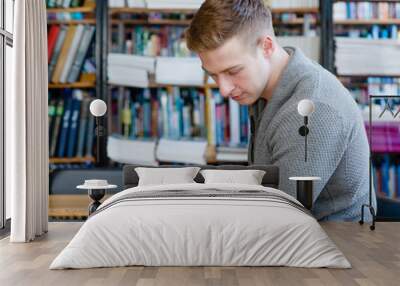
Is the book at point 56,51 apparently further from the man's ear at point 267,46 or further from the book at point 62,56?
the man's ear at point 267,46

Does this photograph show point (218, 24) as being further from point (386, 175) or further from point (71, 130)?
point (386, 175)

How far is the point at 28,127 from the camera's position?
450 cm

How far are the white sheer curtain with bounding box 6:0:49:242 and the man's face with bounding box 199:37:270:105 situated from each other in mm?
1219

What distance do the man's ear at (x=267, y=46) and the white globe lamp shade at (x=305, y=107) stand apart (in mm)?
526

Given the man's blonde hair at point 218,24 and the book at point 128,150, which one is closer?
the man's blonde hair at point 218,24

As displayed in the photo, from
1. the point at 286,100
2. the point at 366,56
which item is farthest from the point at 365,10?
the point at 286,100

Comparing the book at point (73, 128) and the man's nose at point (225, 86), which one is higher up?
the man's nose at point (225, 86)

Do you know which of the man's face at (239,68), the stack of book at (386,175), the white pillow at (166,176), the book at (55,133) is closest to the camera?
the man's face at (239,68)

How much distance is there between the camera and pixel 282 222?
11.1 feet

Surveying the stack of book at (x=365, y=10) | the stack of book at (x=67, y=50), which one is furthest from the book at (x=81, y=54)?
the stack of book at (x=365, y=10)

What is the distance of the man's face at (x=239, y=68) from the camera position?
4.76 m

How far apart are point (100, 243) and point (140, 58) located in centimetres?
285

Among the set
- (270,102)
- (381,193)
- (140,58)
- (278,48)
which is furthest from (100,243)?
(381,193)

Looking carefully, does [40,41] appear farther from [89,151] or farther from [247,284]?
[247,284]
